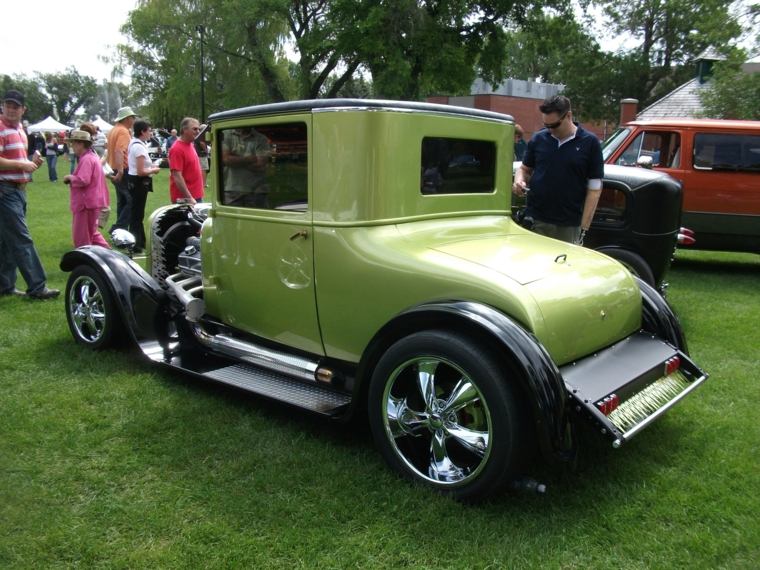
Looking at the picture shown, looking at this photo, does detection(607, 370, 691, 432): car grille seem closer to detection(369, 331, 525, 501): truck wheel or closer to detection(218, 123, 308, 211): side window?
detection(369, 331, 525, 501): truck wheel

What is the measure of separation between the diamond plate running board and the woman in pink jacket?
381 centimetres

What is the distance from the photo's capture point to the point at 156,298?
4484 mm

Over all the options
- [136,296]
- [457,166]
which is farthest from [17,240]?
[457,166]

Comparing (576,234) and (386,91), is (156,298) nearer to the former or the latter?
(576,234)

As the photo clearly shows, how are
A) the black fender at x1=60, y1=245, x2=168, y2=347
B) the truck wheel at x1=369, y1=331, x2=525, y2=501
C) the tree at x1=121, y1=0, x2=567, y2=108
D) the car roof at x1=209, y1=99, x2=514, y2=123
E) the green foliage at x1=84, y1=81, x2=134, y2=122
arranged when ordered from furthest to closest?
the green foliage at x1=84, y1=81, x2=134, y2=122, the tree at x1=121, y1=0, x2=567, y2=108, the black fender at x1=60, y1=245, x2=168, y2=347, the car roof at x1=209, y1=99, x2=514, y2=123, the truck wheel at x1=369, y1=331, x2=525, y2=501

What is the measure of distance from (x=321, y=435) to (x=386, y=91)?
21278mm

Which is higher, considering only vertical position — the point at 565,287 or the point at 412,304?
the point at 565,287

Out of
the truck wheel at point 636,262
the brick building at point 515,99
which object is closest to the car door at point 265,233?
the truck wheel at point 636,262

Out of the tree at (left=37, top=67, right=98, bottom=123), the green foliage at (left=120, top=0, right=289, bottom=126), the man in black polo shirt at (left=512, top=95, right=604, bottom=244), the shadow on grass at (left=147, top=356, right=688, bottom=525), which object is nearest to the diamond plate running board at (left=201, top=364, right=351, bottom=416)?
the shadow on grass at (left=147, top=356, right=688, bottom=525)

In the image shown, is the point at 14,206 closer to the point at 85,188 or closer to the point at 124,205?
the point at 85,188

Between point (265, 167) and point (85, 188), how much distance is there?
156 inches

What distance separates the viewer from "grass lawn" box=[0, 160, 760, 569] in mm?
2555

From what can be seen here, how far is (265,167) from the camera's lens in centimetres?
373

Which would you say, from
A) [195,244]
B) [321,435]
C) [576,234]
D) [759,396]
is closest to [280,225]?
[321,435]
